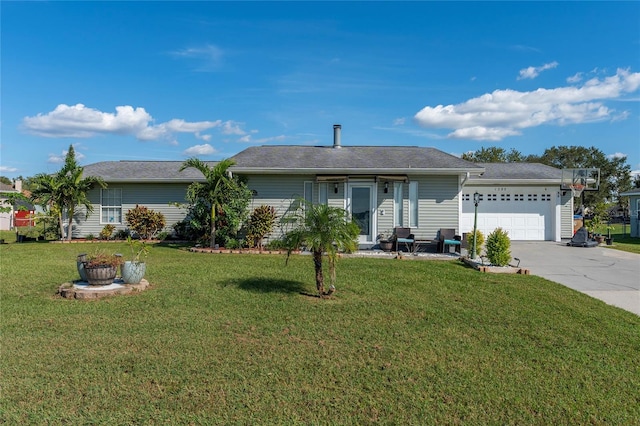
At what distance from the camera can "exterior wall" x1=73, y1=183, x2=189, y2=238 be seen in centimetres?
1590

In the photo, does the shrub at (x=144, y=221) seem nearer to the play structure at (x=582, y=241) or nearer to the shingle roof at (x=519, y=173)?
the shingle roof at (x=519, y=173)

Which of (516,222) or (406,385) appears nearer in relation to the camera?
(406,385)

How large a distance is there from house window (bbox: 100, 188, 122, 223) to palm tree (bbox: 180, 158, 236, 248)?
5362mm

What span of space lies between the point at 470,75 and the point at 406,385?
15968 millimetres

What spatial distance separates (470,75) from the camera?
16203 millimetres

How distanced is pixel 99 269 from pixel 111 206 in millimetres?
11071

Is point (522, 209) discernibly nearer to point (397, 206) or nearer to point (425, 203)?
point (425, 203)

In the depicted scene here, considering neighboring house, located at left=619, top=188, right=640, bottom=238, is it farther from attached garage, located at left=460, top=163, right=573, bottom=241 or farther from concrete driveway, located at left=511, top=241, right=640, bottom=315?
concrete driveway, located at left=511, top=241, right=640, bottom=315

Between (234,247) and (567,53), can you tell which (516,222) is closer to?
(567,53)

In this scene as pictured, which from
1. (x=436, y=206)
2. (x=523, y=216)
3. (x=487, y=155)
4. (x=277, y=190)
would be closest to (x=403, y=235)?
(x=436, y=206)

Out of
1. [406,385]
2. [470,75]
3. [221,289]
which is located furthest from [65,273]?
[470,75]

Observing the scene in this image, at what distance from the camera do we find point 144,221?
1522 cm

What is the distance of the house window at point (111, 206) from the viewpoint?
16047 millimetres

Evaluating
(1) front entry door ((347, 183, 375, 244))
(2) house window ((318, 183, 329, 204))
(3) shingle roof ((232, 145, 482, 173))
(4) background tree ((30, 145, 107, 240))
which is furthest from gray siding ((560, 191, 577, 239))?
(4) background tree ((30, 145, 107, 240))
